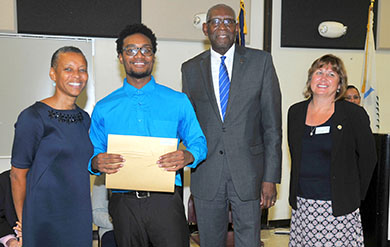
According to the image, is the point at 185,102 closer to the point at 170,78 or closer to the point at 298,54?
the point at 170,78

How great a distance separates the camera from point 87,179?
2.24m

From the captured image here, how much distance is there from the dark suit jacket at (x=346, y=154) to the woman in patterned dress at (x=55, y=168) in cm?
141

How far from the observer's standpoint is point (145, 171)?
200cm

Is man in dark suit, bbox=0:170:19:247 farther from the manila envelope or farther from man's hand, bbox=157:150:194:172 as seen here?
man's hand, bbox=157:150:194:172

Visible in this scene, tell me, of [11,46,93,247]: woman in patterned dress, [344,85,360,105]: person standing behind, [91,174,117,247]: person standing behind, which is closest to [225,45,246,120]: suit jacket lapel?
[11,46,93,247]: woman in patterned dress

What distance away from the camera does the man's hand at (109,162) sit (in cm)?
197

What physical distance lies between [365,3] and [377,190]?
8.94ft

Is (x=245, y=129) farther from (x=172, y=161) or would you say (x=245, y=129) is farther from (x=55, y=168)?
(x=55, y=168)

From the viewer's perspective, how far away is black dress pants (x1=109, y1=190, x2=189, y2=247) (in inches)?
80.4

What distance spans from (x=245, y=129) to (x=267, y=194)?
0.46 m

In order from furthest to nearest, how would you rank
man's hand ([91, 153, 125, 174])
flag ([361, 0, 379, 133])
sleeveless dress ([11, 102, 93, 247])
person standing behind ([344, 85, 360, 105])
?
flag ([361, 0, 379, 133])
person standing behind ([344, 85, 360, 105])
sleeveless dress ([11, 102, 93, 247])
man's hand ([91, 153, 125, 174])

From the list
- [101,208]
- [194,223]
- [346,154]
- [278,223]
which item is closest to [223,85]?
[346,154]


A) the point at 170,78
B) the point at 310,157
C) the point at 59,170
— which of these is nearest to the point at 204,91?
the point at 310,157

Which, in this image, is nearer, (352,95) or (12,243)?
(12,243)
